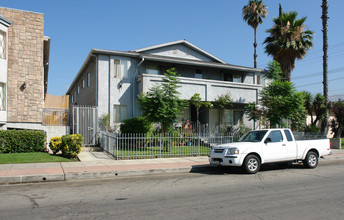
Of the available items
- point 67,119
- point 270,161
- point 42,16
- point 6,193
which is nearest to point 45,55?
point 42,16

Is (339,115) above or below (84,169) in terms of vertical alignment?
above

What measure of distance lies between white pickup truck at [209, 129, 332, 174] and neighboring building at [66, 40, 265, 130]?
865cm

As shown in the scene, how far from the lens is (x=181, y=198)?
666cm

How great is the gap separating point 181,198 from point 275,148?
579 cm

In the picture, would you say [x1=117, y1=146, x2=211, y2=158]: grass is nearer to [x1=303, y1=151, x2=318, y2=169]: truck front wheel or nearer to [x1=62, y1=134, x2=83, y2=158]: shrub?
[x1=62, y1=134, x2=83, y2=158]: shrub

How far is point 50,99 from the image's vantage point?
42.9 m

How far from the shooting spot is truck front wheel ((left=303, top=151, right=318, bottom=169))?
38.7 ft

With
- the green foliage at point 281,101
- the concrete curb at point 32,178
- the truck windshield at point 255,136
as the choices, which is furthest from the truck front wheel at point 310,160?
the concrete curb at point 32,178

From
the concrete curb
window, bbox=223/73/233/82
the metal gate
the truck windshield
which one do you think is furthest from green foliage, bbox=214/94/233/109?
the concrete curb

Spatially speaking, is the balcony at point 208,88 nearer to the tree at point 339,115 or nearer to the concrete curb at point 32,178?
the tree at point 339,115

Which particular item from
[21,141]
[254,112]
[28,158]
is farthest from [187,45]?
[28,158]

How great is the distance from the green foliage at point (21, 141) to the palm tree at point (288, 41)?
18.2 meters

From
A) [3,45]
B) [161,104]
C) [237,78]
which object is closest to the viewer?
[161,104]

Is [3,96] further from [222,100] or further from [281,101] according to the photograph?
[281,101]
